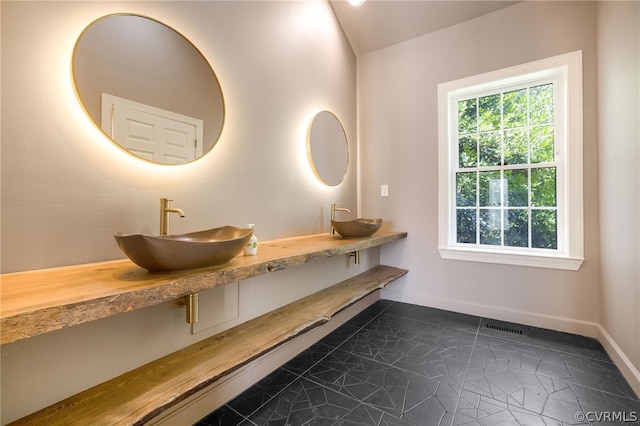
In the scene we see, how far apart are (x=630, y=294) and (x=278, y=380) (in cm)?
218

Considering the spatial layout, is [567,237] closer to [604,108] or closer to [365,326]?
[604,108]

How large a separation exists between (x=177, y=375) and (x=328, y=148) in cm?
212

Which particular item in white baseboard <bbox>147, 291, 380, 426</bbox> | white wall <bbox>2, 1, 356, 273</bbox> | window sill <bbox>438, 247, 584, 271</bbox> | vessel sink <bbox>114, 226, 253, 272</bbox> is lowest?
white baseboard <bbox>147, 291, 380, 426</bbox>

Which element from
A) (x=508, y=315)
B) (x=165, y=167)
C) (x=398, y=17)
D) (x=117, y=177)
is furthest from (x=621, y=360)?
(x=398, y=17)

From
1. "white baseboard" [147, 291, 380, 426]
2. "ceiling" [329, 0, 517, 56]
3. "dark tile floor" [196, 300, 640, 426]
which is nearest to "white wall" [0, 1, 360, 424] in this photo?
"white baseboard" [147, 291, 380, 426]

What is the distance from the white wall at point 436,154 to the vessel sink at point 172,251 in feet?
7.17

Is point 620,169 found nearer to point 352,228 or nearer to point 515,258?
point 515,258

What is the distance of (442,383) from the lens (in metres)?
1.65

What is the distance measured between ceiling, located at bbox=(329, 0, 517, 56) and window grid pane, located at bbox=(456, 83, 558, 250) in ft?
2.61

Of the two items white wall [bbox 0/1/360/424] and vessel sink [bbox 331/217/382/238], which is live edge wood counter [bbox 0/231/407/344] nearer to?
white wall [bbox 0/1/360/424]

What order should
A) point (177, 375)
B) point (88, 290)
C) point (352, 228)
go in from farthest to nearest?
point (352, 228), point (177, 375), point (88, 290)

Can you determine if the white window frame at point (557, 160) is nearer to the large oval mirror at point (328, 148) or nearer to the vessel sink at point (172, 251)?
the large oval mirror at point (328, 148)

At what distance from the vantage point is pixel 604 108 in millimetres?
1995

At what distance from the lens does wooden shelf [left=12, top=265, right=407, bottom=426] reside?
913 mm
